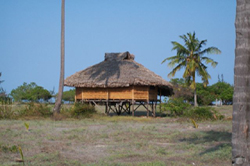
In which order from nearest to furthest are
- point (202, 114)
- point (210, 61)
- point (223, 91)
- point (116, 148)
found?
point (116, 148), point (202, 114), point (210, 61), point (223, 91)

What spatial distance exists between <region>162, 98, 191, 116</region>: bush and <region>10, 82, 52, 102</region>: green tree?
24472 millimetres

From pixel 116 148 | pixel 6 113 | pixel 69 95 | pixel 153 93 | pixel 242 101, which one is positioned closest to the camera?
pixel 242 101

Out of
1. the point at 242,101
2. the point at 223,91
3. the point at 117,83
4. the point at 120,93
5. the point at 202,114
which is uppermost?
the point at 223,91

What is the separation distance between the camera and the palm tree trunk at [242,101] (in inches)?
166

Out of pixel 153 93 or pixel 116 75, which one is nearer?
pixel 116 75

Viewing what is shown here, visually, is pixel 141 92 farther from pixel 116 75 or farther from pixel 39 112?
pixel 39 112

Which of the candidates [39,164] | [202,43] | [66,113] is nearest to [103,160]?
[39,164]

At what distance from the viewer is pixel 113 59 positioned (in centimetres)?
2375

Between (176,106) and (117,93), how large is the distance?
161 inches

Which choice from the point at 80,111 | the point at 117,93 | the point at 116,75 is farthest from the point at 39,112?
the point at 116,75

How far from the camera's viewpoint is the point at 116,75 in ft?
69.7

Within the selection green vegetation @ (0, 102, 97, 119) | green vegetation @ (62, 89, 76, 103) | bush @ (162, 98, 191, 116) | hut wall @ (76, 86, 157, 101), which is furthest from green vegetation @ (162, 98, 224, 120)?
green vegetation @ (62, 89, 76, 103)

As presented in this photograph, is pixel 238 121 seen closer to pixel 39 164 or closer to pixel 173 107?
pixel 39 164

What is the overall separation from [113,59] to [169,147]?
15.6 m
